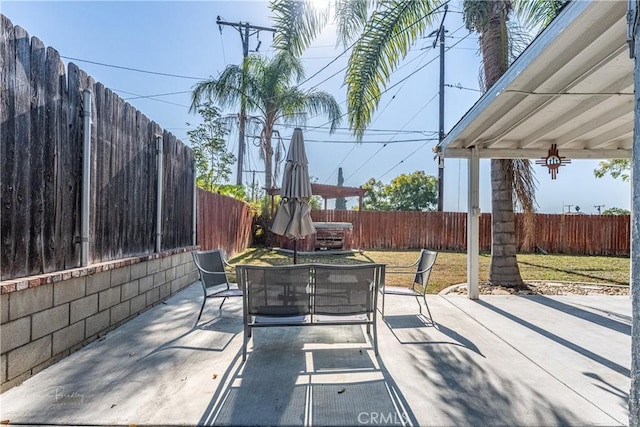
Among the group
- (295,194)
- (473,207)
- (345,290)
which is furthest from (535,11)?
(345,290)

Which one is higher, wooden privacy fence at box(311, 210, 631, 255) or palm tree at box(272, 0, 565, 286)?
palm tree at box(272, 0, 565, 286)

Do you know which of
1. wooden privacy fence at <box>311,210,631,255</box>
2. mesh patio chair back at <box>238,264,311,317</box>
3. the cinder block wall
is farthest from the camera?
wooden privacy fence at <box>311,210,631,255</box>

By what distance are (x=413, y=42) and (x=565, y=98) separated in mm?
3280

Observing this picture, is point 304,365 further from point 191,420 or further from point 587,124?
point 587,124

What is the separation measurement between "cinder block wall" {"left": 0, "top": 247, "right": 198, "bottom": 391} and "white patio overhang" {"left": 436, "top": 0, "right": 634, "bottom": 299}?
446 centimetres

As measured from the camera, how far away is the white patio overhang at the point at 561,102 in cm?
260

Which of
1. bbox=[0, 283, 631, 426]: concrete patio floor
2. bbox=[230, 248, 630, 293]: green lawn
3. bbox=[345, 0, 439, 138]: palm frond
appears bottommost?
bbox=[230, 248, 630, 293]: green lawn

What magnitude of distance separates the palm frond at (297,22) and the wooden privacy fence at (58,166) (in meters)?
3.63

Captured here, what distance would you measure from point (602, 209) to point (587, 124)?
23.0 metres

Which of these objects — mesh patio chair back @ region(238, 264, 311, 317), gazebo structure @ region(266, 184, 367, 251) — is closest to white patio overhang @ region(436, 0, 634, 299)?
mesh patio chair back @ region(238, 264, 311, 317)

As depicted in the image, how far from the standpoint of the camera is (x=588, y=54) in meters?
2.93

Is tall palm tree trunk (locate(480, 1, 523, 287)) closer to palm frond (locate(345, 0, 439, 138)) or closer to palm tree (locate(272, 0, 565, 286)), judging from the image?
palm tree (locate(272, 0, 565, 286))

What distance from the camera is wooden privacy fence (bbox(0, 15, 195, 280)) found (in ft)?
7.86

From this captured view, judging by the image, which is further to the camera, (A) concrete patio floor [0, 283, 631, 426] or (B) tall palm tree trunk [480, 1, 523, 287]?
(B) tall palm tree trunk [480, 1, 523, 287]
